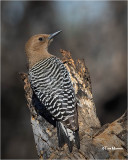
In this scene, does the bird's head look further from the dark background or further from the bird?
the dark background

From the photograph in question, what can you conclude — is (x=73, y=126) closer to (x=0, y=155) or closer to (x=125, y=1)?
(x=0, y=155)

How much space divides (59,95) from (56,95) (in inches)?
2.3

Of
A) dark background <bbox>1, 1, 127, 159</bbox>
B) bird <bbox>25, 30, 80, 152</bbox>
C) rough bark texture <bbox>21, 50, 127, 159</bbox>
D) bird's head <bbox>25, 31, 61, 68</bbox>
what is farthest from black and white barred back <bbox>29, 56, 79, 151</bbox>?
dark background <bbox>1, 1, 127, 159</bbox>

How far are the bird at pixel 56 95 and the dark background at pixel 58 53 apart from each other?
5.61m

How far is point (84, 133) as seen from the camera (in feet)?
18.1

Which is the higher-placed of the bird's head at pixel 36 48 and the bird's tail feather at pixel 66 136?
the bird's head at pixel 36 48

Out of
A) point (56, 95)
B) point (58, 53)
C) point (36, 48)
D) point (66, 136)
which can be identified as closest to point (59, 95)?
point (56, 95)

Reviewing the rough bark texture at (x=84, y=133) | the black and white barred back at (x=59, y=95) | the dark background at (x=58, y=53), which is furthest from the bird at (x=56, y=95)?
the dark background at (x=58, y=53)

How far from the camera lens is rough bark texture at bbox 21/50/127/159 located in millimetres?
5047

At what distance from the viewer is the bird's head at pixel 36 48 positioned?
23.5 ft

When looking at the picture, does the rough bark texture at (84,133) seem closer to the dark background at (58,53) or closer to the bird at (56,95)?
the bird at (56,95)

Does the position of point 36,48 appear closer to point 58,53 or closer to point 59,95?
point 59,95

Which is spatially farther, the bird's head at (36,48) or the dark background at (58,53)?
the dark background at (58,53)

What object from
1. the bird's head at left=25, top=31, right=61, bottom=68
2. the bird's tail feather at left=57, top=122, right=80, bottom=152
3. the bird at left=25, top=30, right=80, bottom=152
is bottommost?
the bird's tail feather at left=57, top=122, right=80, bottom=152
